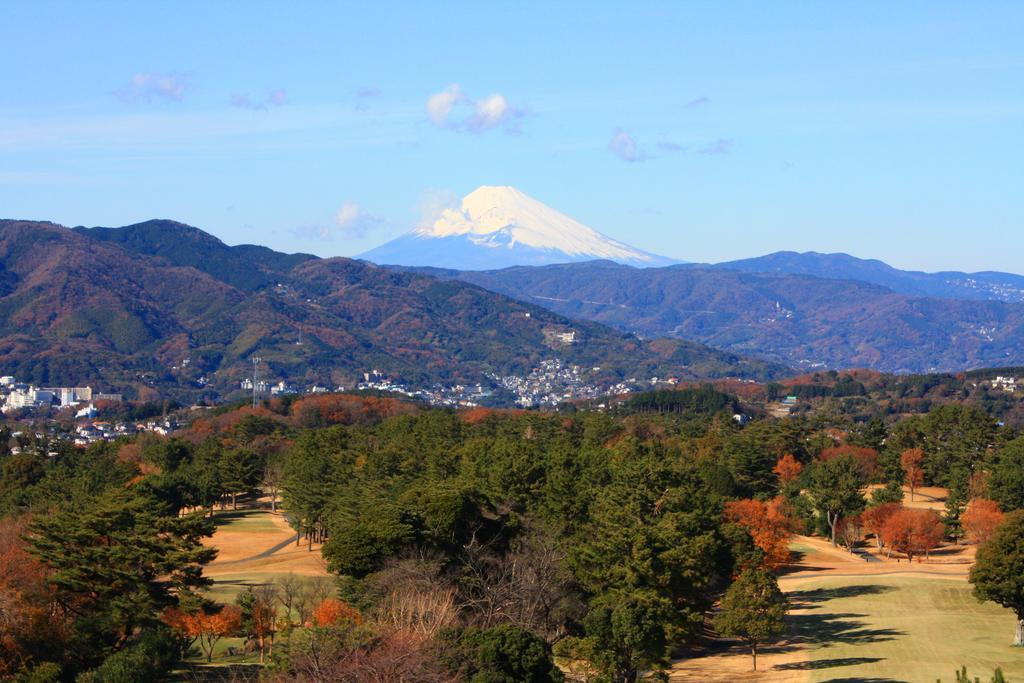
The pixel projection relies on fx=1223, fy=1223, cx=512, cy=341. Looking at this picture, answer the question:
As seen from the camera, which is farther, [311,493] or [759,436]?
[759,436]

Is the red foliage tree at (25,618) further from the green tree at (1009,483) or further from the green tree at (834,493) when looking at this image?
the green tree at (1009,483)

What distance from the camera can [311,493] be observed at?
5172 centimetres

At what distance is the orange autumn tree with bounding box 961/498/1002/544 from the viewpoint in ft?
168

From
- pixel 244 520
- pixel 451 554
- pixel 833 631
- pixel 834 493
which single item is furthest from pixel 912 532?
pixel 244 520

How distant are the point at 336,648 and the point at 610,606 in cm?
1121

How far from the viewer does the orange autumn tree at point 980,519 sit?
51281 mm

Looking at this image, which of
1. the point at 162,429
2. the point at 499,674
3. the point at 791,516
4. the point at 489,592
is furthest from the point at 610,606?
the point at 162,429

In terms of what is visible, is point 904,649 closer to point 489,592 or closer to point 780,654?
point 780,654

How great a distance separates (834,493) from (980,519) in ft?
21.4

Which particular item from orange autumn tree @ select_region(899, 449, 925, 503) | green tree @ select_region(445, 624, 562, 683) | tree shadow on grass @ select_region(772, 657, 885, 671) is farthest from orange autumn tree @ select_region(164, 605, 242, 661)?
orange autumn tree @ select_region(899, 449, 925, 503)

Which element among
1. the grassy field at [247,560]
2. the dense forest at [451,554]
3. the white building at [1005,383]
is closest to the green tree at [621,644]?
the dense forest at [451,554]

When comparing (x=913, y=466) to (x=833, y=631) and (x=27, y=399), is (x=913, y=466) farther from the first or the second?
(x=27, y=399)

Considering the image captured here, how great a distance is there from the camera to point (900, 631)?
37531 mm

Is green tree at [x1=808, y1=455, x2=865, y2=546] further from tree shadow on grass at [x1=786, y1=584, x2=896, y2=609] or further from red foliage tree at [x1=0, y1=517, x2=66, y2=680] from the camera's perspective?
red foliage tree at [x1=0, y1=517, x2=66, y2=680]
